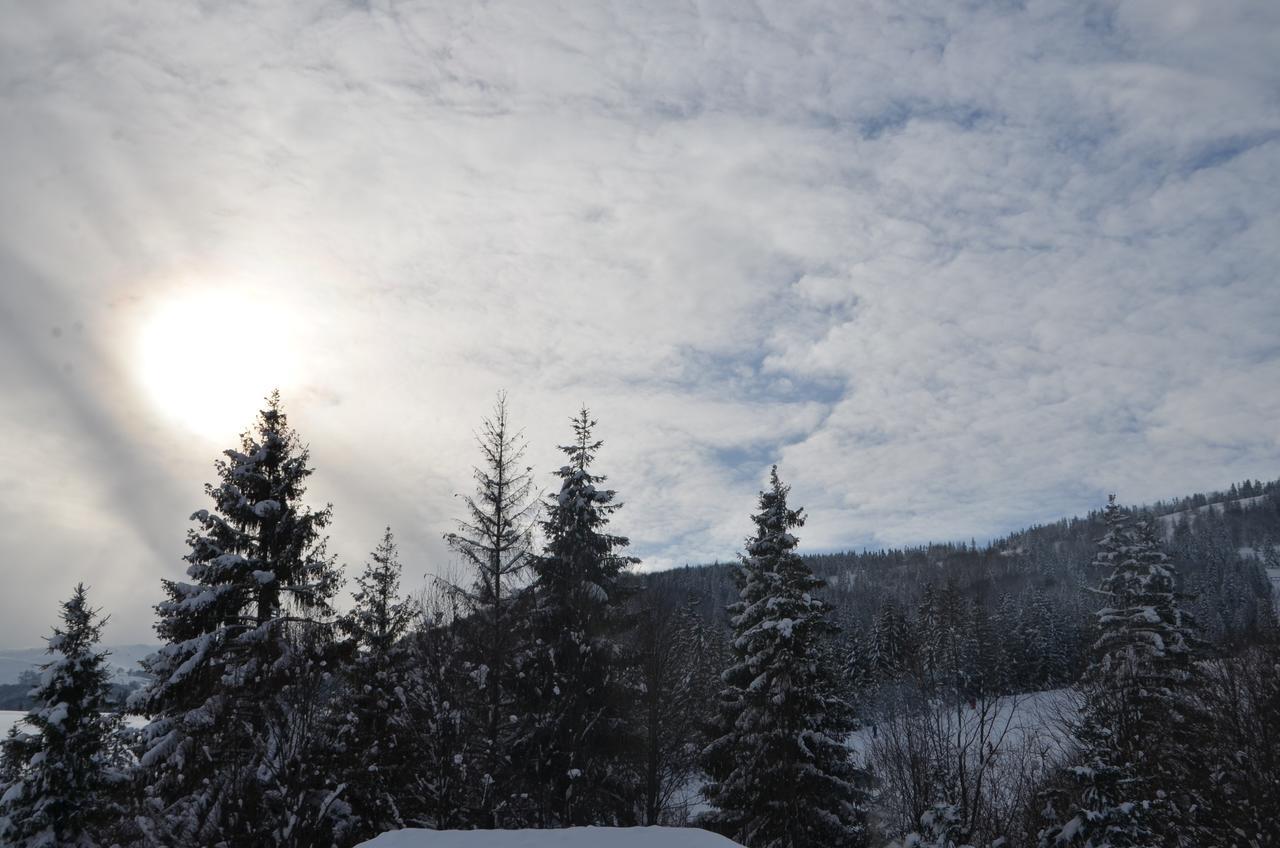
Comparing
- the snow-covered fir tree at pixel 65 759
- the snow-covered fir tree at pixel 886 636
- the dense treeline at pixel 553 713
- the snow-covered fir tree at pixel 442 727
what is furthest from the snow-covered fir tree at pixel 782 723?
the snow-covered fir tree at pixel 886 636

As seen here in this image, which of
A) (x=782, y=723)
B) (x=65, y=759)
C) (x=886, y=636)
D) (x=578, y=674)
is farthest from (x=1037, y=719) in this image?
(x=65, y=759)

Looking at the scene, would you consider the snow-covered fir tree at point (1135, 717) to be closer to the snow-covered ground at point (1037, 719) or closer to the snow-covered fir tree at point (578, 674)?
the snow-covered ground at point (1037, 719)

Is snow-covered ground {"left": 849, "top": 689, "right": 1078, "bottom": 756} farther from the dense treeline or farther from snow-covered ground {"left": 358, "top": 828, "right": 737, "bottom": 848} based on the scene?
snow-covered ground {"left": 358, "top": 828, "right": 737, "bottom": 848}

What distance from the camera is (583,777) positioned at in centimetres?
2186

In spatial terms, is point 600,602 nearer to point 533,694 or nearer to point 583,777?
point 533,694

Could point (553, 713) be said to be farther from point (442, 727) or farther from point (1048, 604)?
point (1048, 604)

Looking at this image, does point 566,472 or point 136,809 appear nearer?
point 136,809

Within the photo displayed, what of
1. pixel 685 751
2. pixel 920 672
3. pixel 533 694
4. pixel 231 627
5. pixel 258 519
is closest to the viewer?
pixel 920 672

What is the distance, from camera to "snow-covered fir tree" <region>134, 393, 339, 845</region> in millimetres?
A: 16781

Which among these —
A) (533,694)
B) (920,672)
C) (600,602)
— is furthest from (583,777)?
(920,672)

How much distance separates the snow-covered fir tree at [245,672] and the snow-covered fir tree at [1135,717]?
18.7m

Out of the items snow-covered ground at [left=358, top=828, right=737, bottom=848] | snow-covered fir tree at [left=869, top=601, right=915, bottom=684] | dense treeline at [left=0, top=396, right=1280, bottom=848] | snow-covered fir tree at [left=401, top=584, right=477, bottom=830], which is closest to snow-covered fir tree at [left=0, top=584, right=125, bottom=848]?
dense treeline at [left=0, top=396, right=1280, bottom=848]

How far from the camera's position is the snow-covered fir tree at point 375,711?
20.2 m

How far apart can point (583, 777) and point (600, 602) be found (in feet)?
17.2
